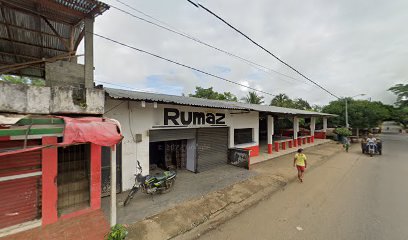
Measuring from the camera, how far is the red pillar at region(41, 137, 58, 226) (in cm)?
446

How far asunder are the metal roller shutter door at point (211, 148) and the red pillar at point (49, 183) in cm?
553

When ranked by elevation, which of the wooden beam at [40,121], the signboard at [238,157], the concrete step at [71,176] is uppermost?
the wooden beam at [40,121]

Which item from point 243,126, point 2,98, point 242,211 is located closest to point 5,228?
point 2,98

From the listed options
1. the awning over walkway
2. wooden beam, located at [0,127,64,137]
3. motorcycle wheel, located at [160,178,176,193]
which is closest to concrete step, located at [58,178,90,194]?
the awning over walkway

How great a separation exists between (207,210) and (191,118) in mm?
4186

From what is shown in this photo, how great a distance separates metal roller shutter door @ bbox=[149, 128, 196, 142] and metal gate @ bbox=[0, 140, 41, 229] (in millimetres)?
3533

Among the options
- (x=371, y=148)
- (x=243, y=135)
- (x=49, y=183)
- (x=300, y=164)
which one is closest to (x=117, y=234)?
(x=49, y=183)

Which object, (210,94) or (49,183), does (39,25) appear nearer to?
(49,183)

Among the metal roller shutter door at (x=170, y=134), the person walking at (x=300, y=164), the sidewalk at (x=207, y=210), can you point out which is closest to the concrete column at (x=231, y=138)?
the sidewalk at (x=207, y=210)

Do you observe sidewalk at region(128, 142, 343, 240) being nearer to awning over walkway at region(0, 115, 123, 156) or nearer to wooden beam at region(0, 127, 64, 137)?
awning over walkway at region(0, 115, 123, 156)

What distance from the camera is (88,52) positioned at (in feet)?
17.5

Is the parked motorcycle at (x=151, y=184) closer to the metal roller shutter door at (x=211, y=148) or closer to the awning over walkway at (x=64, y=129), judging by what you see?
the awning over walkway at (x=64, y=129)

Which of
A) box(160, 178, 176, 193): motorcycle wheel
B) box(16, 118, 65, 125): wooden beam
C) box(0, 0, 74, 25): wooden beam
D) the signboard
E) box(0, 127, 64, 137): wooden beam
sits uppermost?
box(0, 0, 74, 25): wooden beam

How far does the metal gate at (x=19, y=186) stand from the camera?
4.05 m
